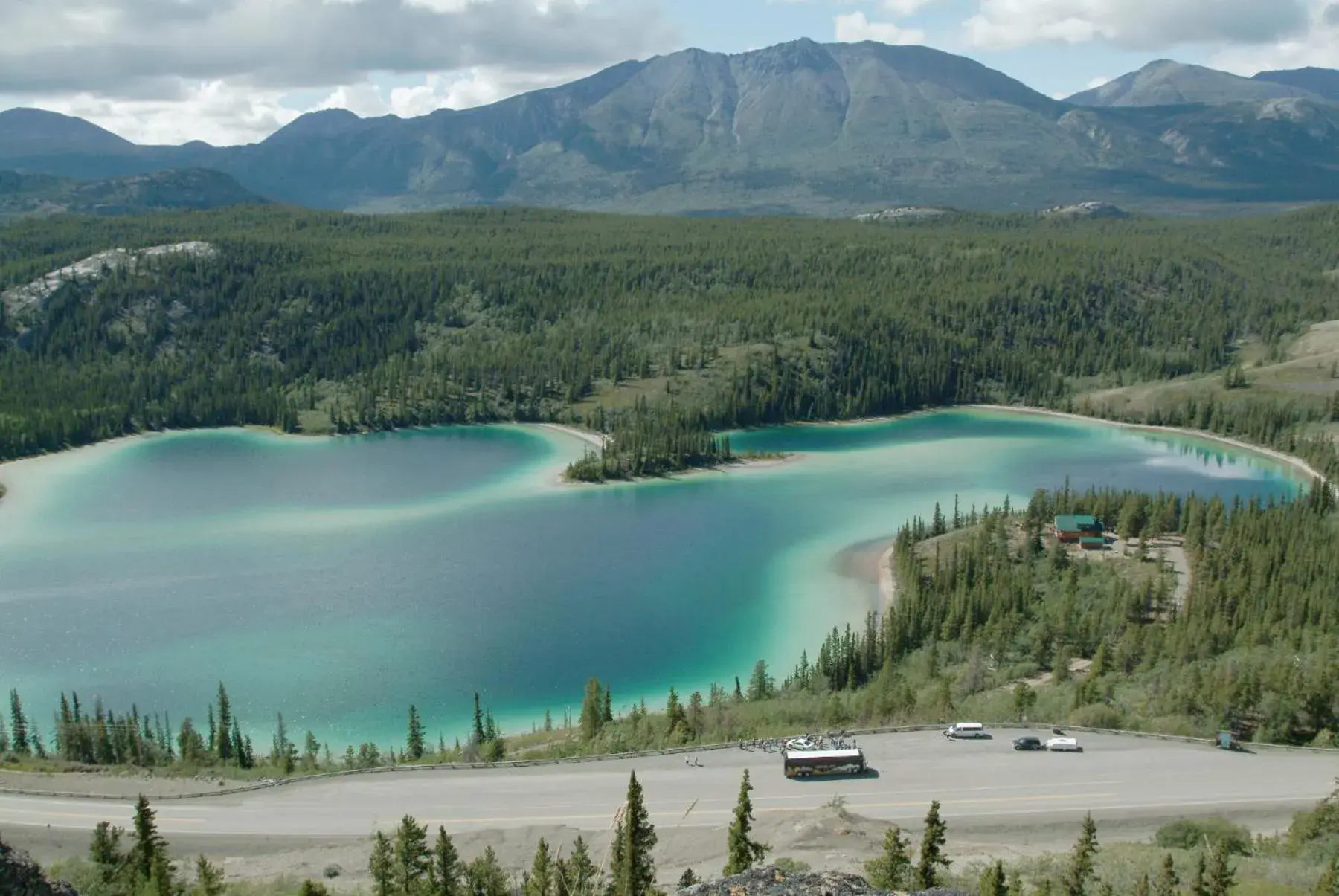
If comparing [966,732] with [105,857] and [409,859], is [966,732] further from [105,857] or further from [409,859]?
[105,857]

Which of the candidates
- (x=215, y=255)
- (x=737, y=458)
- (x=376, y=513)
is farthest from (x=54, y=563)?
(x=215, y=255)

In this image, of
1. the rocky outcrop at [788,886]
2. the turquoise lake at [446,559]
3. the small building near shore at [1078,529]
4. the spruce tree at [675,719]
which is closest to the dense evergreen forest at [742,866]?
the rocky outcrop at [788,886]

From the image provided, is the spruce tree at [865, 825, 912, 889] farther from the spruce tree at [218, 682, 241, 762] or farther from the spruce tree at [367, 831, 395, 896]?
the spruce tree at [218, 682, 241, 762]

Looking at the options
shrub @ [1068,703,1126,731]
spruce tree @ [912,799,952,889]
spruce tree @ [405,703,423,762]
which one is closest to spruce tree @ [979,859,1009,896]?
spruce tree @ [912,799,952,889]

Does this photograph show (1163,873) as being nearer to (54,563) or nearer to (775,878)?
(775,878)

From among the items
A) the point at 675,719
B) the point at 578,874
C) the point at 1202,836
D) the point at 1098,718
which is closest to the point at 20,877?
the point at 578,874

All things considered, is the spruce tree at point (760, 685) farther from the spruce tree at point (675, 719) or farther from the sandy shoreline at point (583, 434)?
the sandy shoreline at point (583, 434)
